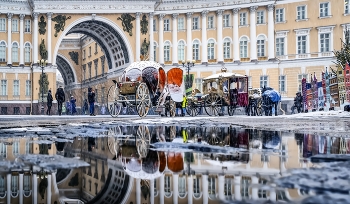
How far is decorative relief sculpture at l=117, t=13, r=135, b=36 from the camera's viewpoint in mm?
40969

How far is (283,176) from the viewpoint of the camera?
2312 mm

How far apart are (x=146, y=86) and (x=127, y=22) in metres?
26.6

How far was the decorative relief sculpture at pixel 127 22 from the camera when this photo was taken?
40969 mm

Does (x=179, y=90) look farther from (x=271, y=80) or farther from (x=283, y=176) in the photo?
(x=271, y=80)

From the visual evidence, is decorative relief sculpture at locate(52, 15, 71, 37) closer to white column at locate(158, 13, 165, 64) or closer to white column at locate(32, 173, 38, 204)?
white column at locate(158, 13, 165, 64)

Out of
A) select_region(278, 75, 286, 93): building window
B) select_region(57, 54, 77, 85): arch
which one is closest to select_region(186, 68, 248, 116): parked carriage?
select_region(278, 75, 286, 93): building window

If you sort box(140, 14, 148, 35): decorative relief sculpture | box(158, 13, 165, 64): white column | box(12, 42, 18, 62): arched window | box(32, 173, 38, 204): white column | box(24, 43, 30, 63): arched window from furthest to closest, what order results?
box(158, 13, 165, 64): white column
box(140, 14, 148, 35): decorative relief sculpture
box(12, 42, 18, 62): arched window
box(24, 43, 30, 63): arched window
box(32, 173, 38, 204): white column

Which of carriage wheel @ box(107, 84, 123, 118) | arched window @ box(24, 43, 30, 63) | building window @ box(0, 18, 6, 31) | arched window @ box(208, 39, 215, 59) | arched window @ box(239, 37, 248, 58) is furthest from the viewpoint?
arched window @ box(208, 39, 215, 59)

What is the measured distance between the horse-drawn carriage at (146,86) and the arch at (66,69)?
4556cm

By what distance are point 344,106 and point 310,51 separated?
22964 millimetres

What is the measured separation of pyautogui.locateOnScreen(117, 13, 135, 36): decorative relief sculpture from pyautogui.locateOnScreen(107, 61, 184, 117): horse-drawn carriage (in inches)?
984

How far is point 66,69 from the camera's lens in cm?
6369

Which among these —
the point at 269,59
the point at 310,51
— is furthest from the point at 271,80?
the point at 310,51

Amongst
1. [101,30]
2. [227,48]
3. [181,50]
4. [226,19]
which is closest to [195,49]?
[181,50]
